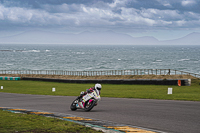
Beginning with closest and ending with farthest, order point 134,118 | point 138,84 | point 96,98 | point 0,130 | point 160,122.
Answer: point 0,130, point 160,122, point 134,118, point 96,98, point 138,84

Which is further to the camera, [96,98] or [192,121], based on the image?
[96,98]

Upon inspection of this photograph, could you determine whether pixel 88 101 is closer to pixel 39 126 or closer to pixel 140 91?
pixel 39 126

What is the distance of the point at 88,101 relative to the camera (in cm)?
1315

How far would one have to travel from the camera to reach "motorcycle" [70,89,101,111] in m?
12.5

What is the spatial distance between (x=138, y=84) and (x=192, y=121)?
2726cm

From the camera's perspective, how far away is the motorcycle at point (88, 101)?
41.1ft

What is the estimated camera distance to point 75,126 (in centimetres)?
941

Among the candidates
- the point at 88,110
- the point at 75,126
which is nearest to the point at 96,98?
the point at 88,110

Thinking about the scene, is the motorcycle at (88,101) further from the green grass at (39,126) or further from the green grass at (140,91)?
the green grass at (140,91)

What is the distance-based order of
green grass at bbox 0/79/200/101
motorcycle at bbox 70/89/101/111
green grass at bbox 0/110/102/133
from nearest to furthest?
1. green grass at bbox 0/110/102/133
2. motorcycle at bbox 70/89/101/111
3. green grass at bbox 0/79/200/101

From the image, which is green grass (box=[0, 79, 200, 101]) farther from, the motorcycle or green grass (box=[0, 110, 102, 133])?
green grass (box=[0, 110, 102, 133])

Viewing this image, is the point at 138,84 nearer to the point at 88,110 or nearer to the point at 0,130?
the point at 88,110

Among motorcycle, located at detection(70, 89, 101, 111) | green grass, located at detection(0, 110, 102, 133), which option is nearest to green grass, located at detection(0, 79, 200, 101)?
motorcycle, located at detection(70, 89, 101, 111)

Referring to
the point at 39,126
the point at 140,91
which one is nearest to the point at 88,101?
the point at 39,126
